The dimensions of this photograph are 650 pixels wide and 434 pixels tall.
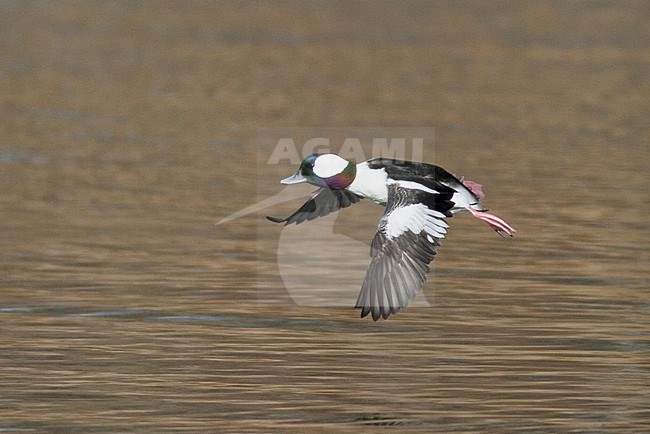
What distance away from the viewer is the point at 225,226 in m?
18.8

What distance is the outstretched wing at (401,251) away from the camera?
36.1ft

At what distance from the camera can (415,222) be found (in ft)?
37.3

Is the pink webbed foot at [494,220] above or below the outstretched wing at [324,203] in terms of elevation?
below

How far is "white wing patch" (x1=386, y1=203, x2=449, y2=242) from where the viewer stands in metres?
11.3

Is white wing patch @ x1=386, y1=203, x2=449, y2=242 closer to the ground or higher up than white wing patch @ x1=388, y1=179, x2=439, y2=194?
closer to the ground

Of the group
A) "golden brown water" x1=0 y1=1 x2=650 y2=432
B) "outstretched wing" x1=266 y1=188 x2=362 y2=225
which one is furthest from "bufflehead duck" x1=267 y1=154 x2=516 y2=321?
"golden brown water" x1=0 y1=1 x2=650 y2=432

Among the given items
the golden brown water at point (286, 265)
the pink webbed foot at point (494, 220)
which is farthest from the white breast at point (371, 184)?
the golden brown water at point (286, 265)

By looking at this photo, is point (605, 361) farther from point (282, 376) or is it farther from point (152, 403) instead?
point (152, 403)

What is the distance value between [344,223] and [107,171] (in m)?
4.65

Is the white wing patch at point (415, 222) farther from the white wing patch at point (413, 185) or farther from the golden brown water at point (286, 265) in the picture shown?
the golden brown water at point (286, 265)

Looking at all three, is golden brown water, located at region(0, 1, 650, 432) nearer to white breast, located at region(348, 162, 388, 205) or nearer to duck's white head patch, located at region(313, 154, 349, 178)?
white breast, located at region(348, 162, 388, 205)

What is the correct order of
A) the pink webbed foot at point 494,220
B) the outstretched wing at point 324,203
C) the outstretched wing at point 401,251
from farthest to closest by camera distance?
the outstretched wing at point 324,203
the pink webbed foot at point 494,220
the outstretched wing at point 401,251

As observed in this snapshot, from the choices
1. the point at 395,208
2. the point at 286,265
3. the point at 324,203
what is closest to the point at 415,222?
the point at 395,208

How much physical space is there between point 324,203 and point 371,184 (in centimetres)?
86
